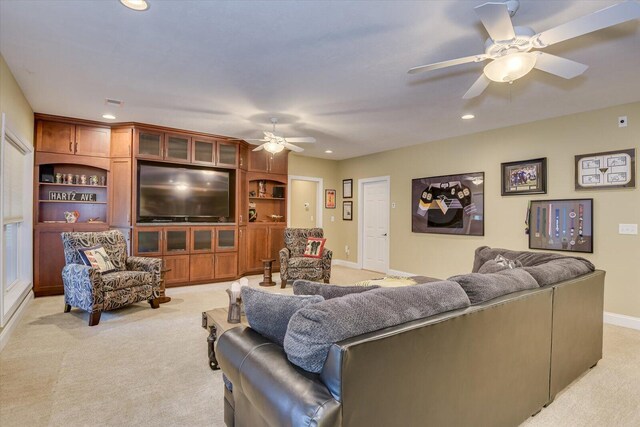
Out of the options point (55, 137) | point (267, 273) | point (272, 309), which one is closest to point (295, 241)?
point (267, 273)

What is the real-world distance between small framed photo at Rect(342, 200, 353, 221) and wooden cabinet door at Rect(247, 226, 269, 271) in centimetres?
207

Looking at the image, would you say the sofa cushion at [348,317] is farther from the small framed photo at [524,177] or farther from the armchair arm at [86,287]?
the small framed photo at [524,177]

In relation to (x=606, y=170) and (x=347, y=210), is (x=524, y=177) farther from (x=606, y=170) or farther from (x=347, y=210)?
(x=347, y=210)

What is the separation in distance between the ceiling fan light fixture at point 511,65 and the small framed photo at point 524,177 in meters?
2.75

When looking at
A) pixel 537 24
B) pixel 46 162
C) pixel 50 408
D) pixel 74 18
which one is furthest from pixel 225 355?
pixel 46 162

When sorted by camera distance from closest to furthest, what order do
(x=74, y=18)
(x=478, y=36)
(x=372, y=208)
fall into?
(x=74, y=18)
(x=478, y=36)
(x=372, y=208)

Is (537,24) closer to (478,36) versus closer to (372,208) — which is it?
(478,36)

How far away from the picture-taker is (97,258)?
3.86m

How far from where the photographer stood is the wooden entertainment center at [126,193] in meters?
4.62

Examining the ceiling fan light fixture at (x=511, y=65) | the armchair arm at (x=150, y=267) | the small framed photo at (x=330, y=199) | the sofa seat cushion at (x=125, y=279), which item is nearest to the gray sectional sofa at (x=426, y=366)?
the ceiling fan light fixture at (x=511, y=65)

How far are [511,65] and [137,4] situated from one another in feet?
7.99

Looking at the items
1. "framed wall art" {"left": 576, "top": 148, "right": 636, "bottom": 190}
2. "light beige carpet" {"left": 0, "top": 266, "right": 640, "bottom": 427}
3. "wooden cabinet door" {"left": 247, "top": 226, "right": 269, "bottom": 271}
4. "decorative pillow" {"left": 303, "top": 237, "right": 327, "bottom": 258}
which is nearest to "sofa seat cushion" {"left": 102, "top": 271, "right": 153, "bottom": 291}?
"light beige carpet" {"left": 0, "top": 266, "right": 640, "bottom": 427}

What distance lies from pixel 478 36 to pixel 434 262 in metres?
4.05

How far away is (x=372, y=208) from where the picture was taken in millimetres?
7117
